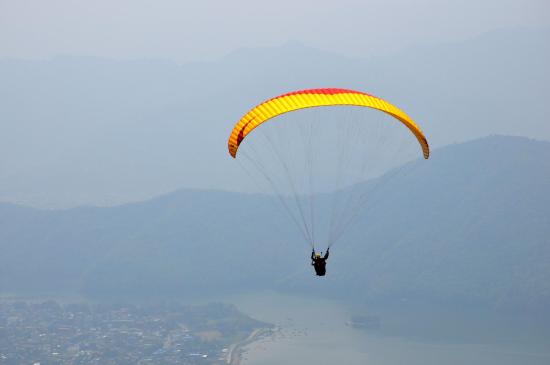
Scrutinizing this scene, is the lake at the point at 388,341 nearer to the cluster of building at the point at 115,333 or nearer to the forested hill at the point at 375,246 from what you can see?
the cluster of building at the point at 115,333

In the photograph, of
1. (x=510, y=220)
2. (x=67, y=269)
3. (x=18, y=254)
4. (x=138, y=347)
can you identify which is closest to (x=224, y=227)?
(x=67, y=269)

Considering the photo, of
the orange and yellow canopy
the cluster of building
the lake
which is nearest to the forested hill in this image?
the lake

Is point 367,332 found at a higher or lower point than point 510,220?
lower

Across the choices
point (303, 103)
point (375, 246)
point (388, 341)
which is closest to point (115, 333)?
point (388, 341)

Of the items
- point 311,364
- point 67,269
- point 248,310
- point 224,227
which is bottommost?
point 311,364

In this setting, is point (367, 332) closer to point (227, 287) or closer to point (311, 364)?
point (311, 364)

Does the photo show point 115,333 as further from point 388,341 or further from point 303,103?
point 303,103

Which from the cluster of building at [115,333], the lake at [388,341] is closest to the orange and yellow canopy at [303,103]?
the lake at [388,341]
